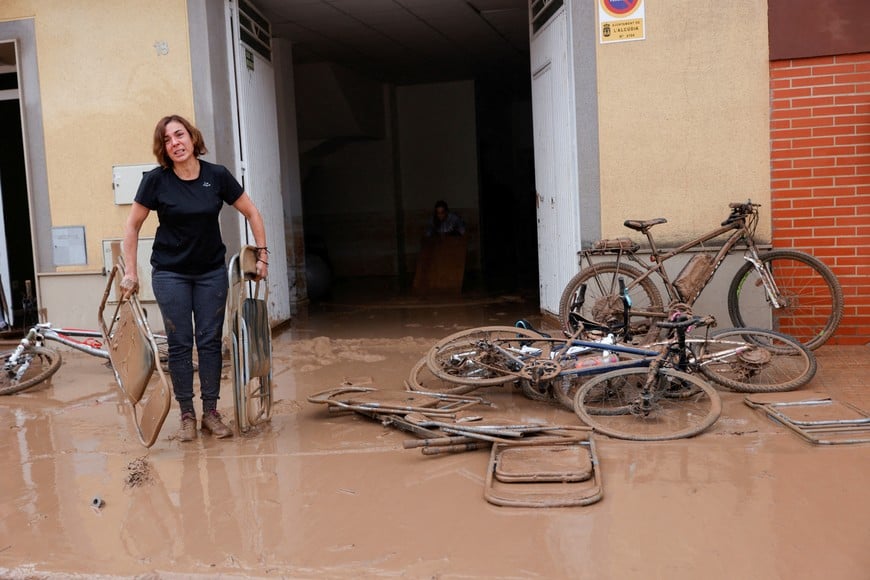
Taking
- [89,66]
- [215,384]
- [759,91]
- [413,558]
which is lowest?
[413,558]

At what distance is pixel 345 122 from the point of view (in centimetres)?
1250

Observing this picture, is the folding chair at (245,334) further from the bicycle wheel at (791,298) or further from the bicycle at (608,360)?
the bicycle wheel at (791,298)

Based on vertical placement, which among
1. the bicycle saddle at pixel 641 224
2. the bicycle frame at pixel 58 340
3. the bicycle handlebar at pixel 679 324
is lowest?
the bicycle frame at pixel 58 340

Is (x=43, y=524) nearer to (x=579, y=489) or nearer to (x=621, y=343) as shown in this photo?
(x=579, y=489)

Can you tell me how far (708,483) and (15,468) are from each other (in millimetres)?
3419

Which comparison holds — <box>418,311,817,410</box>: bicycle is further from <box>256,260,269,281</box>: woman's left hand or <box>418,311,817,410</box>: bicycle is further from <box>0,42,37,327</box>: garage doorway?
<box>0,42,37,327</box>: garage doorway

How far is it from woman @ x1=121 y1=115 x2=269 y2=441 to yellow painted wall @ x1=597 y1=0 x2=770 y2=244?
317cm

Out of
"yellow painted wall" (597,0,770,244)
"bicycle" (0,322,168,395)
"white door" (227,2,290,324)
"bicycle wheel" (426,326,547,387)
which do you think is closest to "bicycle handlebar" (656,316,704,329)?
"bicycle wheel" (426,326,547,387)

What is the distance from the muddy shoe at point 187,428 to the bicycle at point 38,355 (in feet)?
5.72

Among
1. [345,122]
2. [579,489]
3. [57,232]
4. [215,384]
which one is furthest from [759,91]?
[345,122]

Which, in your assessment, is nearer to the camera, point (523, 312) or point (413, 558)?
point (413, 558)

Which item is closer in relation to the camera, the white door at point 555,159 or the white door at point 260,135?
the white door at point 555,159

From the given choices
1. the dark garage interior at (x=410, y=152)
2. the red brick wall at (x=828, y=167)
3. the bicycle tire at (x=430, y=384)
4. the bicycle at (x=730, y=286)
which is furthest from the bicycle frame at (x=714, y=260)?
the dark garage interior at (x=410, y=152)

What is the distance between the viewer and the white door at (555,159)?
6703mm
